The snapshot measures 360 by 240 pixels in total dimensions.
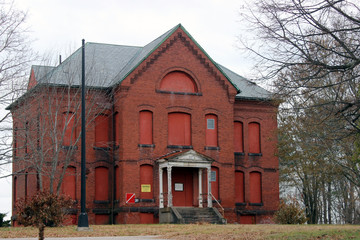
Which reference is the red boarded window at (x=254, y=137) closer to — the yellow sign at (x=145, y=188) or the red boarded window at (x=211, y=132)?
the red boarded window at (x=211, y=132)

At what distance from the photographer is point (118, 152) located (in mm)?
37375

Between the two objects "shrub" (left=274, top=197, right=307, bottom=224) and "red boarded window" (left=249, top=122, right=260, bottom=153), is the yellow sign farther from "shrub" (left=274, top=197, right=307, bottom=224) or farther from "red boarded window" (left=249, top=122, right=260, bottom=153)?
"red boarded window" (left=249, top=122, right=260, bottom=153)

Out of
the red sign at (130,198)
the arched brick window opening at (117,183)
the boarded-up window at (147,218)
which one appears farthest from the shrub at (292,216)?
the arched brick window opening at (117,183)

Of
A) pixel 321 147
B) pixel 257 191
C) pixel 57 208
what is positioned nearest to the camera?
pixel 57 208

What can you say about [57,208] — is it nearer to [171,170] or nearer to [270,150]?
[171,170]

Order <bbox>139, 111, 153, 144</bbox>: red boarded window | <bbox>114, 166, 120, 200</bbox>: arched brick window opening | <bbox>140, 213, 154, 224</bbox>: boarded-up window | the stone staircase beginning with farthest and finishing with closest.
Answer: <bbox>139, 111, 153, 144</bbox>: red boarded window, <bbox>114, 166, 120, 200</bbox>: arched brick window opening, <bbox>140, 213, 154, 224</bbox>: boarded-up window, the stone staircase

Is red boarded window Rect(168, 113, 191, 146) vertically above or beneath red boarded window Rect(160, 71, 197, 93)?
beneath

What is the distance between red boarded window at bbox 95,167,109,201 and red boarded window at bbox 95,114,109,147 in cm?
170

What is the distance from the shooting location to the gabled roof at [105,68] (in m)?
36.7

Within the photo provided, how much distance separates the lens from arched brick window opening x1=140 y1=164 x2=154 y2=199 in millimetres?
36469

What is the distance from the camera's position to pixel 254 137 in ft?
138

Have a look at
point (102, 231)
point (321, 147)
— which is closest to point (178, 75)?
point (321, 147)

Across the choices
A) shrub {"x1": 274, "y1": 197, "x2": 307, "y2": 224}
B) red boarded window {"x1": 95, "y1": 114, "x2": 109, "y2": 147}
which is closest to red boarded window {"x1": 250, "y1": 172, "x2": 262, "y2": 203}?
shrub {"x1": 274, "y1": 197, "x2": 307, "y2": 224}

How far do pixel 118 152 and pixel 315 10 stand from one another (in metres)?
23.3
